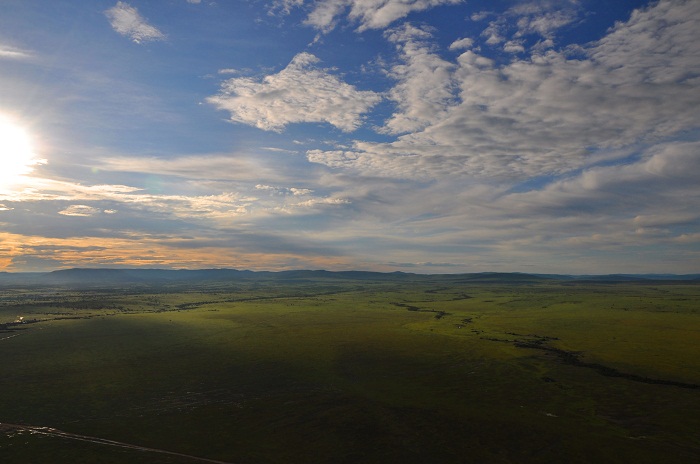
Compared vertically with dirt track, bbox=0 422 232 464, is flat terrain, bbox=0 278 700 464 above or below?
above

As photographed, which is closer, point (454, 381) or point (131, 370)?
point (454, 381)

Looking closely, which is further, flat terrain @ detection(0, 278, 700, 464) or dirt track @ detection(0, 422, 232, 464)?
flat terrain @ detection(0, 278, 700, 464)

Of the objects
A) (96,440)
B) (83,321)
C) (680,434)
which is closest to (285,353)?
(96,440)

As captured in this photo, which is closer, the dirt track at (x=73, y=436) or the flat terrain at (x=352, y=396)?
the dirt track at (x=73, y=436)

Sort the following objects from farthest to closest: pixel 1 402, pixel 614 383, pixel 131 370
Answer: pixel 131 370, pixel 614 383, pixel 1 402

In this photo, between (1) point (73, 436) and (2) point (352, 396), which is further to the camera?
(2) point (352, 396)

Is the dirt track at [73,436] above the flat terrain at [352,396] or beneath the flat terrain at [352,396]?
beneath

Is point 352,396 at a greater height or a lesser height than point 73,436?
greater

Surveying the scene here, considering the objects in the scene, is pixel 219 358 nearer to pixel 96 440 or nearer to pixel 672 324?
pixel 96 440
